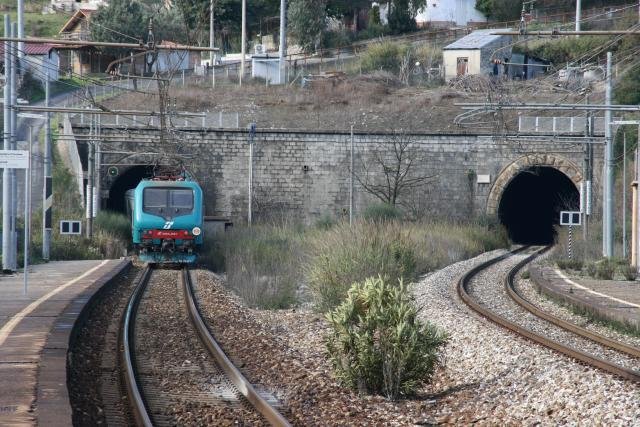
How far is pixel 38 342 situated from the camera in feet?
42.2

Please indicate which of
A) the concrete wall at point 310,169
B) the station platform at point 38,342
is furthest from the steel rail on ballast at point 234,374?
the concrete wall at point 310,169

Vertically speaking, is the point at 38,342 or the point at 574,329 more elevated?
the point at 38,342

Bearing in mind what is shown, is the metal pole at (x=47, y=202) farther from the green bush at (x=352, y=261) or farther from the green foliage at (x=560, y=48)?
the green foliage at (x=560, y=48)

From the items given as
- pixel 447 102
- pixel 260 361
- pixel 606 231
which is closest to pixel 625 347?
pixel 260 361

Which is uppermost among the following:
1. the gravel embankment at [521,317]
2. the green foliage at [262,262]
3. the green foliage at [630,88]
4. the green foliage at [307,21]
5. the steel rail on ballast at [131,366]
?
the green foliage at [307,21]

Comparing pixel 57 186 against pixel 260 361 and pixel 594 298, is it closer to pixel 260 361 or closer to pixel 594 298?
pixel 594 298

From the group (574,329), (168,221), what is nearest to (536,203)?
(168,221)

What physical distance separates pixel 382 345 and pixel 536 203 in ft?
162

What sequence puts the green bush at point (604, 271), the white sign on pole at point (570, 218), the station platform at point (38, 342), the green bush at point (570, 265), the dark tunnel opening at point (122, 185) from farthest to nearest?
the dark tunnel opening at point (122, 185)
the white sign on pole at point (570, 218)
the green bush at point (570, 265)
the green bush at point (604, 271)
the station platform at point (38, 342)

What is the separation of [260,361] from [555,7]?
78253 millimetres

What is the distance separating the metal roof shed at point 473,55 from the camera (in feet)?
228

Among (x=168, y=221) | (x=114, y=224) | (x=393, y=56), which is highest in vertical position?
(x=393, y=56)

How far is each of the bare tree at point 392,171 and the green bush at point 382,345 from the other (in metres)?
37.0

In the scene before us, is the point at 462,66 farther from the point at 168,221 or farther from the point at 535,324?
the point at 535,324
